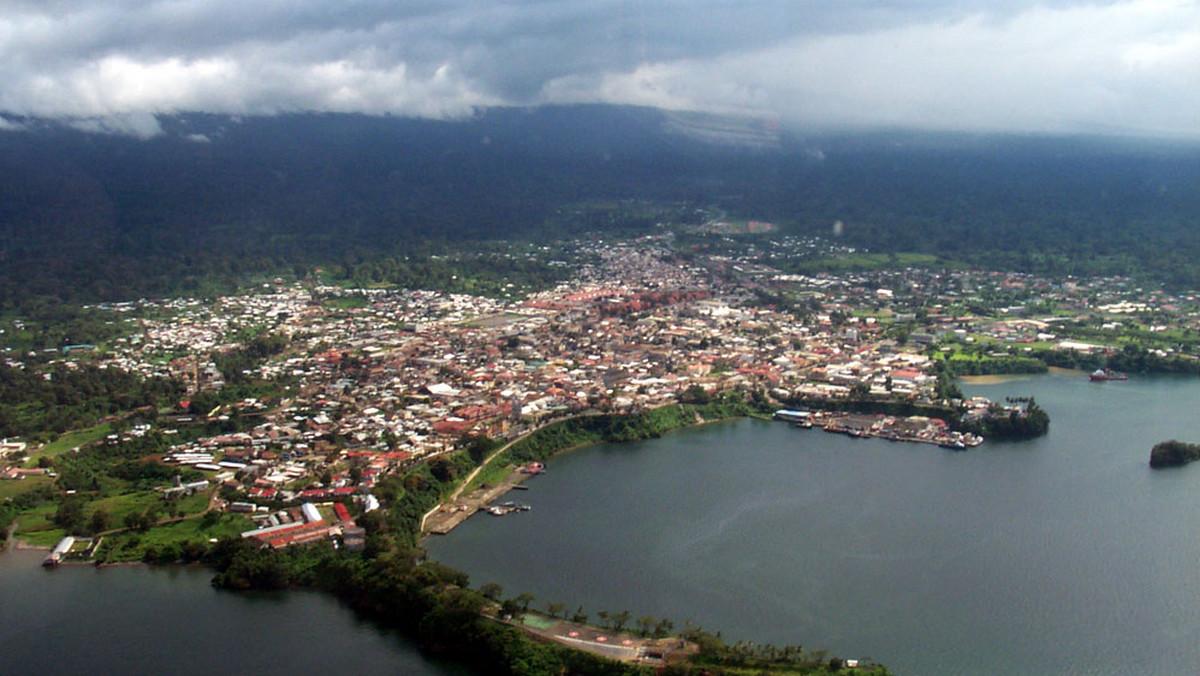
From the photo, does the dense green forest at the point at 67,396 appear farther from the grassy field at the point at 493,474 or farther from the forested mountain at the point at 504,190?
the forested mountain at the point at 504,190

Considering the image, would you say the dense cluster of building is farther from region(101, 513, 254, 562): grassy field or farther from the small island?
the small island

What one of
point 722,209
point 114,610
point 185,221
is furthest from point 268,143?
point 114,610

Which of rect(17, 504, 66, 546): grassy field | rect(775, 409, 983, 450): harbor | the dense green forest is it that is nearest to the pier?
rect(17, 504, 66, 546): grassy field

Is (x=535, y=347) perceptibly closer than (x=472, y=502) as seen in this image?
No

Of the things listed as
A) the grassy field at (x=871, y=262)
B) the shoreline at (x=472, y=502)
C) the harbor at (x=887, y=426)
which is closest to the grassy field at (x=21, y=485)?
the shoreline at (x=472, y=502)

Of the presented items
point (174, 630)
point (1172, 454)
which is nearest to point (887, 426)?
point (1172, 454)

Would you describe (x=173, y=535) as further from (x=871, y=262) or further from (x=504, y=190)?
(x=504, y=190)

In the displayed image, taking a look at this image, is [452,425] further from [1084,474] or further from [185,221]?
[185,221]
